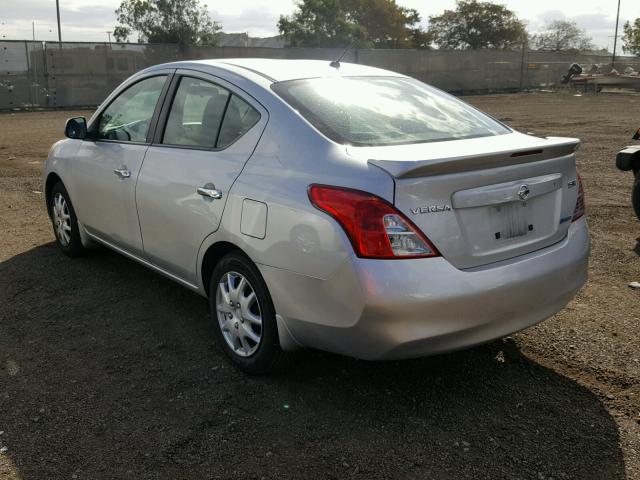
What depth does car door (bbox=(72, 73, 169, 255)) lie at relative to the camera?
171 inches

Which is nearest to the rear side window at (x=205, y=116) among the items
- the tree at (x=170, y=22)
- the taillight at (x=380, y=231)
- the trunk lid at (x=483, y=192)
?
the trunk lid at (x=483, y=192)

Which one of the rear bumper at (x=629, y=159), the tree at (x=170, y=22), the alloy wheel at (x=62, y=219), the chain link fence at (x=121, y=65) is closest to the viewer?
the alloy wheel at (x=62, y=219)

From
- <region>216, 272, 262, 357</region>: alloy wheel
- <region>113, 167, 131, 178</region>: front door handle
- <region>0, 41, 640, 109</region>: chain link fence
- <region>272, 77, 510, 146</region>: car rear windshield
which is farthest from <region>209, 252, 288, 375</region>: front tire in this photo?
<region>0, 41, 640, 109</region>: chain link fence

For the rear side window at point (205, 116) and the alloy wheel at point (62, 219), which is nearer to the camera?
the rear side window at point (205, 116)

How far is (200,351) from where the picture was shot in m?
3.91

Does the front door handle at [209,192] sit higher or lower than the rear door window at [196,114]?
lower

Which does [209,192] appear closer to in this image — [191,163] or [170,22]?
[191,163]

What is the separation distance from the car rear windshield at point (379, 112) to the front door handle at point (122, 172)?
52.2 inches

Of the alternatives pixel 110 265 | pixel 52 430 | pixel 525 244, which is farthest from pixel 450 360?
pixel 110 265

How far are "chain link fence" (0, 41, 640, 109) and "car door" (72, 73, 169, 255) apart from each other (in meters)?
22.4

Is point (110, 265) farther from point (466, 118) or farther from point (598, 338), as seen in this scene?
point (598, 338)

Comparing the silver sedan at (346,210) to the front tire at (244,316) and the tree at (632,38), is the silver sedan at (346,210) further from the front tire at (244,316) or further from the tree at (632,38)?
the tree at (632,38)

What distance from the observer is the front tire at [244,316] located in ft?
10.9

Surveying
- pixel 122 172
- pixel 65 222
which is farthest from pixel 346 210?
pixel 65 222
